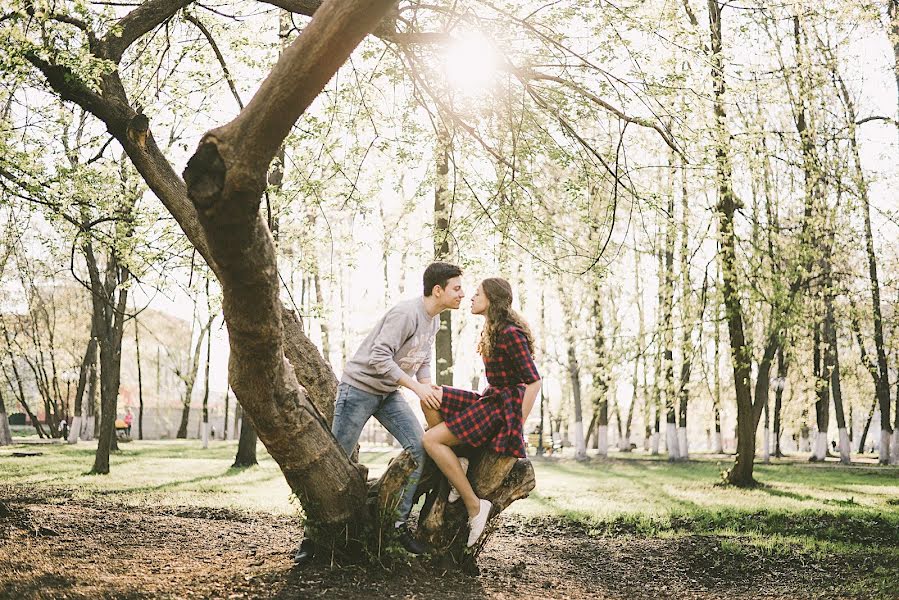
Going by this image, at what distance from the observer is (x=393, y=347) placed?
5.18m

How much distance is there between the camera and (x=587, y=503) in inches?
454

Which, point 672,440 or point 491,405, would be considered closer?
point 491,405

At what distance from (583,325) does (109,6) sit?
20389 mm

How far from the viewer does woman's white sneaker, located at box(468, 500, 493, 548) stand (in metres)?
5.40

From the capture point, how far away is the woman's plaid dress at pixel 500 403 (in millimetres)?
5293

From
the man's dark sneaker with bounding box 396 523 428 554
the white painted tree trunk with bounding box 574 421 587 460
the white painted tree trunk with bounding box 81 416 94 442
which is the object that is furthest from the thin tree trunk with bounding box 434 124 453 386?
the white painted tree trunk with bounding box 81 416 94 442

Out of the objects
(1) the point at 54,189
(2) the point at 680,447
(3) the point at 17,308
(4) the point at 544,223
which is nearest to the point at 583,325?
(2) the point at 680,447

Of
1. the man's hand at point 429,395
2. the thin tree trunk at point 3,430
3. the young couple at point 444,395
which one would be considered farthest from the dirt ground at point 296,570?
the thin tree trunk at point 3,430

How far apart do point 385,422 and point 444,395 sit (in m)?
0.49

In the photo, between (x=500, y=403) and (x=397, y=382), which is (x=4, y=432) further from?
(x=500, y=403)

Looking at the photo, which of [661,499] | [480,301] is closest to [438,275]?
[480,301]

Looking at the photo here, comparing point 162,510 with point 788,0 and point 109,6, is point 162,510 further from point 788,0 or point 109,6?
point 788,0

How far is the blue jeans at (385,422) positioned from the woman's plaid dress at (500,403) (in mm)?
273

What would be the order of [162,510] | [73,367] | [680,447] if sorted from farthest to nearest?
1. [73,367]
2. [680,447]
3. [162,510]
